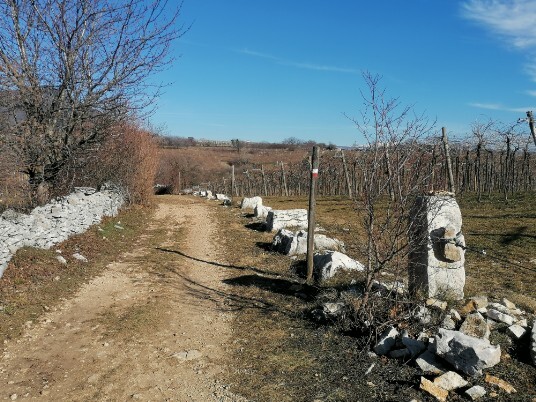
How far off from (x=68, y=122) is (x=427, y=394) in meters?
10.2

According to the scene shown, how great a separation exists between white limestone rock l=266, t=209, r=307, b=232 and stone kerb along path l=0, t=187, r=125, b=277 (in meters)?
5.34

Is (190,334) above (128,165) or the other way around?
the other way around

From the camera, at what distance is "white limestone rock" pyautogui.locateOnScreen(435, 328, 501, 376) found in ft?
12.9

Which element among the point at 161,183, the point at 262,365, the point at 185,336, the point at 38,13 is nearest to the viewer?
the point at 262,365

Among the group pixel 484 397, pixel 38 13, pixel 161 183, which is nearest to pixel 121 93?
pixel 38 13

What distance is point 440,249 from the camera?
5.73 m

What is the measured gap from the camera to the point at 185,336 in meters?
5.64

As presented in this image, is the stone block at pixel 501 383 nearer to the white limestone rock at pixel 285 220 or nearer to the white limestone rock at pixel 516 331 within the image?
the white limestone rock at pixel 516 331

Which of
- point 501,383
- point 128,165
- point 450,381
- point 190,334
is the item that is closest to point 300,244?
point 190,334

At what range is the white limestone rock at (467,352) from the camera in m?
3.93

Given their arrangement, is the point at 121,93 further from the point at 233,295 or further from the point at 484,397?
the point at 484,397

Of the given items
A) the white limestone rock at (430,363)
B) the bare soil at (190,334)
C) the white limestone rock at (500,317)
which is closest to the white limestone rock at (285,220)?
the bare soil at (190,334)

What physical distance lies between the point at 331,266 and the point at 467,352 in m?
3.56

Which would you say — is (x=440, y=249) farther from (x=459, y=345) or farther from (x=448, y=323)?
(x=459, y=345)
